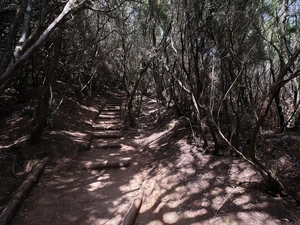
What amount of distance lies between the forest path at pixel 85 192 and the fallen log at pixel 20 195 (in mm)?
132

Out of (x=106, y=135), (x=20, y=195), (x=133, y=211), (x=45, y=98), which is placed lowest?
(x=133, y=211)

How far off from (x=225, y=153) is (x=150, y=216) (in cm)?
210

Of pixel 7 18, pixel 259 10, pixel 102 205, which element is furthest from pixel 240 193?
pixel 7 18

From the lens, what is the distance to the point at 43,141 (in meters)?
5.88

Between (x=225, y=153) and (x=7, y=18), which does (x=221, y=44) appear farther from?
(x=7, y=18)

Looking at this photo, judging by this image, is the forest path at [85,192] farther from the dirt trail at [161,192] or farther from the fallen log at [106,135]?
the fallen log at [106,135]

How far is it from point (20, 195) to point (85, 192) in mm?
1162

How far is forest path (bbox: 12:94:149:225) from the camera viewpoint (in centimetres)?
357

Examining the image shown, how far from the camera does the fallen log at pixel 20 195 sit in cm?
326

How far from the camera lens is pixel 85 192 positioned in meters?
4.34

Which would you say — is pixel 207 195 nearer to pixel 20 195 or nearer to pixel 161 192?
pixel 161 192

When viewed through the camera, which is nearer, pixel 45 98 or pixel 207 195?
pixel 207 195

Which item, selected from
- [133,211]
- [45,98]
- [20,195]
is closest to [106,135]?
[45,98]

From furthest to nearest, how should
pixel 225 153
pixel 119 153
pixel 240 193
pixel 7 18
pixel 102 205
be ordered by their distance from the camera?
pixel 119 153
pixel 7 18
pixel 225 153
pixel 102 205
pixel 240 193
